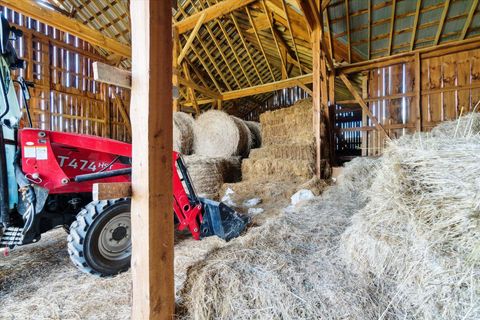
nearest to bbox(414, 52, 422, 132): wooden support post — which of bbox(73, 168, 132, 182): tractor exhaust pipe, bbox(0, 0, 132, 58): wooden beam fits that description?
bbox(73, 168, 132, 182): tractor exhaust pipe

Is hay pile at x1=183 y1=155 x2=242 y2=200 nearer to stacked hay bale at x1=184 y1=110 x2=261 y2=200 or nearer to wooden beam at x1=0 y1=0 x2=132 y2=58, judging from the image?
stacked hay bale at x1=184 y1=110 x2=261 y2=200

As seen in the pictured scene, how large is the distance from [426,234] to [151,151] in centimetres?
154

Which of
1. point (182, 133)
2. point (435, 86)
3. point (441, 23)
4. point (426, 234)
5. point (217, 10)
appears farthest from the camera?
point (182, 133)

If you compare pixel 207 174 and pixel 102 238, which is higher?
pixel 207 174

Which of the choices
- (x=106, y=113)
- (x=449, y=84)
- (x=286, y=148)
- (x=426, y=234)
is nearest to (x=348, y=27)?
(x=449, y=84)

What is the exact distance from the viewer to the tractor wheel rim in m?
1.98

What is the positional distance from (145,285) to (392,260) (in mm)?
1393

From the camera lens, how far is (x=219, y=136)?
6.63 m

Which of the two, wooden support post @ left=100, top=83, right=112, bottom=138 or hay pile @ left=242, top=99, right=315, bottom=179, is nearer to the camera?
hay pile @ left=242, top=99, right=315, bottom=179

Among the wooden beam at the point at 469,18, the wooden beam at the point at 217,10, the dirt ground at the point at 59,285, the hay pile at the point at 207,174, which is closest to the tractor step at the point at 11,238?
the dirt ground at the point at 59,285

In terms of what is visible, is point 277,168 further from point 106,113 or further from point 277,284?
point 106,113

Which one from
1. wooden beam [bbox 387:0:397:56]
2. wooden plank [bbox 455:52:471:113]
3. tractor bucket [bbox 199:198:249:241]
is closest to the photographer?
tractor bucket [bbox 199:198:249:241]

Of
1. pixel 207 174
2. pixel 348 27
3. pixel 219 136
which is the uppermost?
pixel 348 27

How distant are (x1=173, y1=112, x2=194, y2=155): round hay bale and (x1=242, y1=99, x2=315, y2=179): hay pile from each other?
2.02 metres
